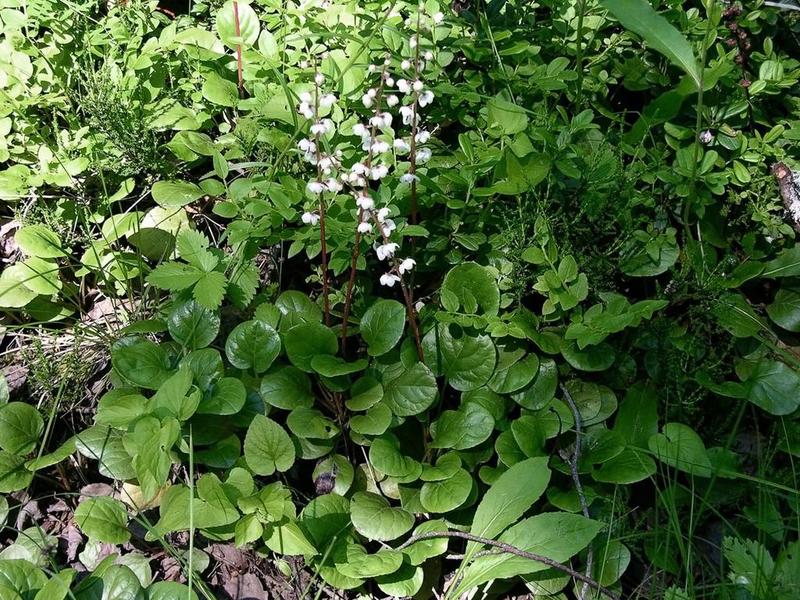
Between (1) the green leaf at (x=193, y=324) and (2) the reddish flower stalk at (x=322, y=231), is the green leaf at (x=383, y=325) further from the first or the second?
(1) the green leaf at (x=193, y=324)

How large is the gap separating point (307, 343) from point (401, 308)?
0.25 m

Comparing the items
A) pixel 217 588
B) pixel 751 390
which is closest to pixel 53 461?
pixel 217 588

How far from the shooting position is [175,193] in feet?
7.02

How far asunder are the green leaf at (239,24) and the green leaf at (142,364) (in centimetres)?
97

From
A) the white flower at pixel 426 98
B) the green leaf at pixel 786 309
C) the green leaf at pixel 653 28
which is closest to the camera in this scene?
the green leaf at pixel 653 28

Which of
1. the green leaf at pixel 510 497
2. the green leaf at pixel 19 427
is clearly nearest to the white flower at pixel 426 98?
the green leaf at pixel 510 497

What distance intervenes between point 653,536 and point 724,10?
164cm

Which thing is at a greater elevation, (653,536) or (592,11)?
(592,11)

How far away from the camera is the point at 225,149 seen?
2293 mm

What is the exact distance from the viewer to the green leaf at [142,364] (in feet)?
6.05

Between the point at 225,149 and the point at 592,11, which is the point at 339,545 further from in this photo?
the point at 592,11

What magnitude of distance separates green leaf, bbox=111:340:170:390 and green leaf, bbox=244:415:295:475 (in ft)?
0.88

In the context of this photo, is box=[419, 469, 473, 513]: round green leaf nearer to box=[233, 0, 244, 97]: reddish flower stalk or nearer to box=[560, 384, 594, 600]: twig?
box=[560, 384, 594, 600]: twig

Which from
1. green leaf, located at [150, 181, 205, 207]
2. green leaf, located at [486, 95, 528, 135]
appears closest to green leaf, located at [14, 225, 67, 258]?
green leaf, located at [150, 181, 205, 207]
